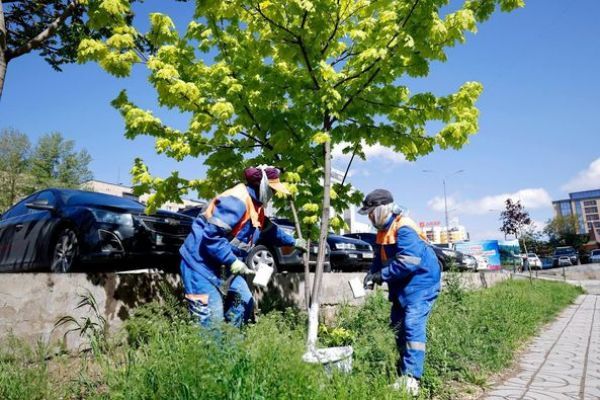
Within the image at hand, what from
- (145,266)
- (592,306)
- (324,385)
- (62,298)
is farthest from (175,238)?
(592,306)

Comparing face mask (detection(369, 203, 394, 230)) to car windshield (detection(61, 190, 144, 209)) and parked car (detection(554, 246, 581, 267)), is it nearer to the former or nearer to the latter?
car windshield (detection(61, 190, 144, 209))

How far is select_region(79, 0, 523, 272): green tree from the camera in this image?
4023 millimetres

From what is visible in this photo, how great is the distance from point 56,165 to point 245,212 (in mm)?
38154

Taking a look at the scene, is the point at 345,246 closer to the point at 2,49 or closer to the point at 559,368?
the point at 559,368


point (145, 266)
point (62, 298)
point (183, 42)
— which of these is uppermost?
point (183, 42)

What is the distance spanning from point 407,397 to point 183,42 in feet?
14.5

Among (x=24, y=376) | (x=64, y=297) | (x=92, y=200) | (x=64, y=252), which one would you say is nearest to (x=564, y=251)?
(x=92, y=200)

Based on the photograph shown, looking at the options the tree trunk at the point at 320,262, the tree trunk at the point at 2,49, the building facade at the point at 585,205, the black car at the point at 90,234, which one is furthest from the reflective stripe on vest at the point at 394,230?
the building facade at the point at 585,205

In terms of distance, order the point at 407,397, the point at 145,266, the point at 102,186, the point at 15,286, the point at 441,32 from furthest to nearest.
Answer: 1. the point at 102,186
2. the point at 145,266
3. the point at 441,32
4. the point at 15,286
5. the point at 407,397

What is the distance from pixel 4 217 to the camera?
23.1 ft

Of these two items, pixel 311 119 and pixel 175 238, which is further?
pixel 175 238

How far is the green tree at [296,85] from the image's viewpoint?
402 cm

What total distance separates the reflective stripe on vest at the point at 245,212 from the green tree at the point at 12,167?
3219 centimetres

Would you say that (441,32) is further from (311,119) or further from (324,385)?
(324,385)
